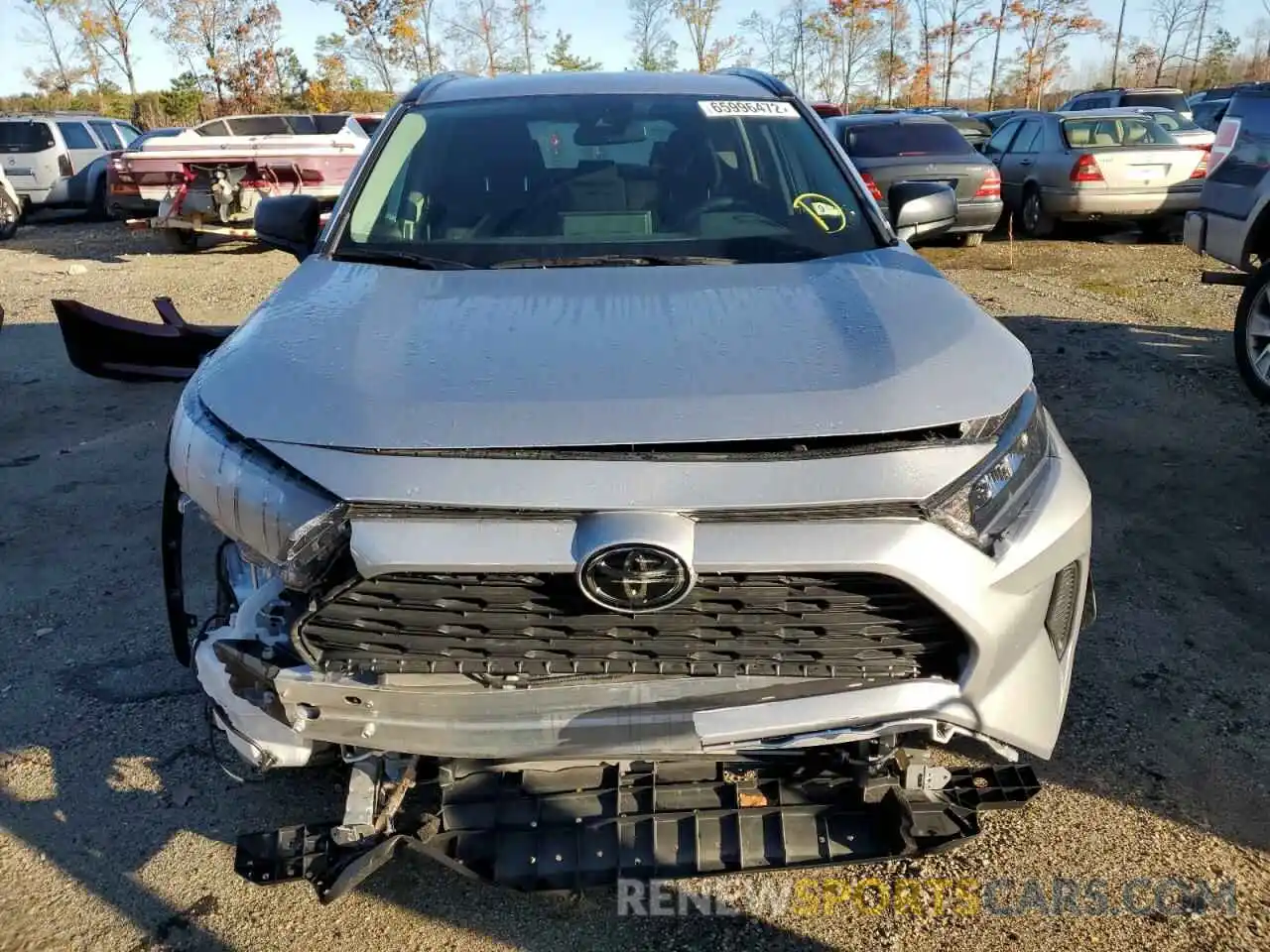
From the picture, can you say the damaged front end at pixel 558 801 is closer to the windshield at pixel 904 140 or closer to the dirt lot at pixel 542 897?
the dirt lot at pixel 542 897

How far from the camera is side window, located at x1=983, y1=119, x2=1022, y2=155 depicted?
12305 mm

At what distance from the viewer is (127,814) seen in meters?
2.50

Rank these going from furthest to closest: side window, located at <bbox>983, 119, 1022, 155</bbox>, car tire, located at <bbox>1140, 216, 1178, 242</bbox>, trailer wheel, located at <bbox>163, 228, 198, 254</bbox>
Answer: side window, located at <bbox>983, 119, 1022, 155</bbox> < trailer wheel, located at <bbox>163, 228, 198, 254</bbox> < car tire, located at <bbox>1140, 216, 1178, 242</bbox>

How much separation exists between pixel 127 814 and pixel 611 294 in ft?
5.95

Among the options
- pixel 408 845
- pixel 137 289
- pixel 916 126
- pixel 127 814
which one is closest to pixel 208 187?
pixel 137 289

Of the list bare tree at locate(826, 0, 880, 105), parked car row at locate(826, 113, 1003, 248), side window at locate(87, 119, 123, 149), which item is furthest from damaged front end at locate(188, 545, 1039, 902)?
bare tree at locate(826, 0, 880, 105)

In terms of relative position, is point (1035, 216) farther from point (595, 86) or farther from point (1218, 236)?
point (595, 86)

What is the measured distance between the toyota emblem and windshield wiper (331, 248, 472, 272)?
1.28 m

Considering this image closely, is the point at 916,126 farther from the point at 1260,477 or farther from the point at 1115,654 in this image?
the point at 1115,654

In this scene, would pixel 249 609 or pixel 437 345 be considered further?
pixel 437 345

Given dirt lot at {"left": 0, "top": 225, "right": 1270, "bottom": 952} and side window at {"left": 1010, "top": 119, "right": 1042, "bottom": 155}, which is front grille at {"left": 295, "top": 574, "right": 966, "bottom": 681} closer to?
dirt lot at {"left": 0, "top": 225, "right": 1270, "bottom": 952}

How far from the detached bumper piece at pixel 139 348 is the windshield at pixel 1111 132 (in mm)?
9490

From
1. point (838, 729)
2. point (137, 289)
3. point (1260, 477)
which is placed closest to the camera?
point (838, 729)

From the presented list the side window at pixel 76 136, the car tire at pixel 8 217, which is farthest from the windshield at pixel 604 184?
the side window at pixel 76 136
